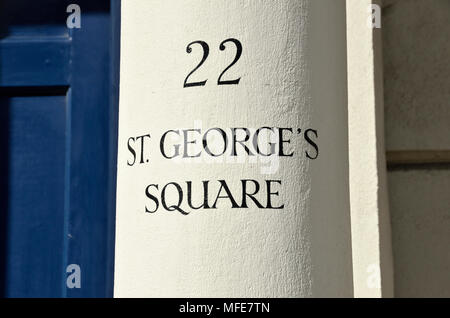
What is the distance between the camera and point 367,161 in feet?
12.2

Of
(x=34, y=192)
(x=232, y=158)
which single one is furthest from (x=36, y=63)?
(x=232, y=158)

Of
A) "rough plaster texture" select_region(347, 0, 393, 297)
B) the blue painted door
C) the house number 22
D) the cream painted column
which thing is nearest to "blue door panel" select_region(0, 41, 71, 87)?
the blue painted door

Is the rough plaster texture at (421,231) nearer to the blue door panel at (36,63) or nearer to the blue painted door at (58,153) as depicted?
the blue painted door at (58,153)

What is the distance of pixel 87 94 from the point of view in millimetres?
4062

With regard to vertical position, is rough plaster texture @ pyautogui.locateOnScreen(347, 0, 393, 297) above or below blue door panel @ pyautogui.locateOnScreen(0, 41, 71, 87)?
below

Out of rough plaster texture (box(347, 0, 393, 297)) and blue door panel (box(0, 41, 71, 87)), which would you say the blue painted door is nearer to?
blue door panel (box(0, 41, 71, 87))

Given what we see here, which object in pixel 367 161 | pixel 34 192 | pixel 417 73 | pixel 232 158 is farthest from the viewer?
pixel 417 73

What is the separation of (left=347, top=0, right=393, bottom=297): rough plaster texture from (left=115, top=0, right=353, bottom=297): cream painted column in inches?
15.2

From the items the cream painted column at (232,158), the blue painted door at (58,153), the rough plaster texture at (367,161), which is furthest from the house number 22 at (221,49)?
the blue painted door at (58,153)

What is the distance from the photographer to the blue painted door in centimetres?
401

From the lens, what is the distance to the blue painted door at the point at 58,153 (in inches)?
158

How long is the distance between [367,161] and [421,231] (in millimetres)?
595

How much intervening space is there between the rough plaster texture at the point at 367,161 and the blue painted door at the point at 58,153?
1.07 meters

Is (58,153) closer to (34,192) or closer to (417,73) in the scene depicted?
(34,192)
